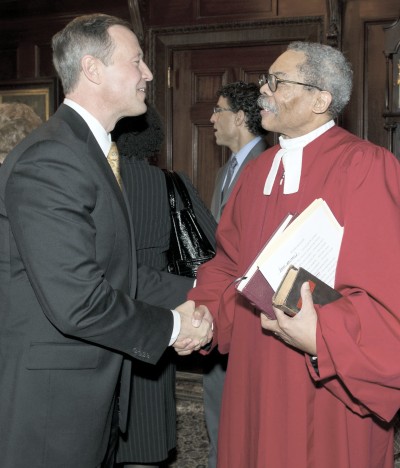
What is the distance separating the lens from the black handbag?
2842 millimetres

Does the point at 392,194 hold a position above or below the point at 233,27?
below

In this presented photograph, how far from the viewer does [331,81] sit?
7.39 feet

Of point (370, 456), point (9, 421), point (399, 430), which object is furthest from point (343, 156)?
point (399, 430)

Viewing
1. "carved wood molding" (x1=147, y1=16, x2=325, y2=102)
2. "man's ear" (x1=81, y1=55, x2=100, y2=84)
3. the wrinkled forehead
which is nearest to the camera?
"man's ear" (x1=81, y1=55, x2=100, y2=84)

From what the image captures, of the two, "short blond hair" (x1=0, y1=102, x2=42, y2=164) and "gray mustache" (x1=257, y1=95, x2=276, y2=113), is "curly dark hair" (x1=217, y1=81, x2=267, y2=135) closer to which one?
"short blond hair" (x1=0, y1=102, x2=42, y2=164)

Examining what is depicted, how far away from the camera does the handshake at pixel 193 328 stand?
218 cm

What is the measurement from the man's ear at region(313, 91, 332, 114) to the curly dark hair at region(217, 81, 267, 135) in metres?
2.04

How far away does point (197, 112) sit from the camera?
5.68m

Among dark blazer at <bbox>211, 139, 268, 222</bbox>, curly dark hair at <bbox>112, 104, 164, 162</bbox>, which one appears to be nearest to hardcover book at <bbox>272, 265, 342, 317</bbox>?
curly dark hair at <bbox>112, 104, 164, 162</bbox>

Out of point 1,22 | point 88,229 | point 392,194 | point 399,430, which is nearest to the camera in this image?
point 88,229

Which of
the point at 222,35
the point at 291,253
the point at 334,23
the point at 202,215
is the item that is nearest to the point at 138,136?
the point at 202,215

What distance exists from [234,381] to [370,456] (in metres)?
0.49

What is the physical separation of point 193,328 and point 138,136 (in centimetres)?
96

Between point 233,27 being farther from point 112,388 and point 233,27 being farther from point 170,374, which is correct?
point 112,388
